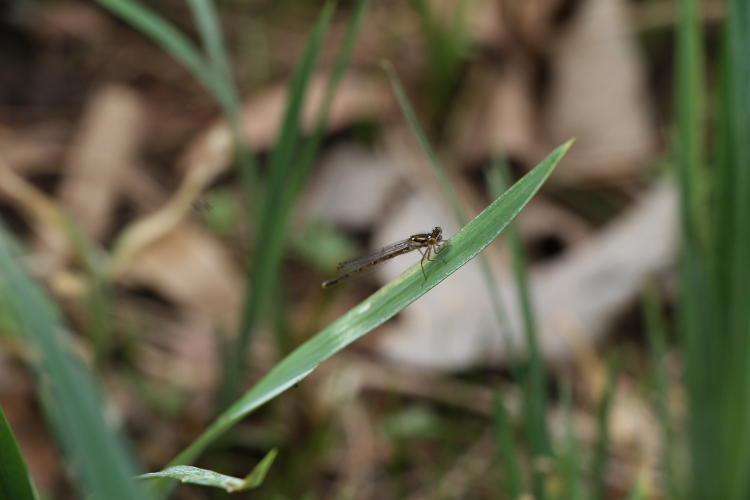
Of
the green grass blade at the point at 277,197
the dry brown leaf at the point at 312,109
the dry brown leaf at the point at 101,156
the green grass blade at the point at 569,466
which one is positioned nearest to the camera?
the green grass blade at the point at 277,197

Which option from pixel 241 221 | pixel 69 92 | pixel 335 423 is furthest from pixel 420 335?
pixel 69 92

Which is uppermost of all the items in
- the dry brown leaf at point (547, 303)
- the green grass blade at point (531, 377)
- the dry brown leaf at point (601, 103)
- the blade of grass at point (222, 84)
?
the dry brown leaf at point (601, 103)

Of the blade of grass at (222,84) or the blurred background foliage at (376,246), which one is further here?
the blade of grass at (222,84)

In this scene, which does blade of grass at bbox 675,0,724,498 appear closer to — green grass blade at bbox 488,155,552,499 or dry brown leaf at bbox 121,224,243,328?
green grass blade at bbox 488,155,552,499

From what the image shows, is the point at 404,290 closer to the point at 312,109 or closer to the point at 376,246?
the point at 376,246

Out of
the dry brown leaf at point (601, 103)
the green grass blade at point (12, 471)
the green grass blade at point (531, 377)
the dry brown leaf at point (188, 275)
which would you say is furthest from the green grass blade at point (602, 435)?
the dry brown leaf at point (601, 103)

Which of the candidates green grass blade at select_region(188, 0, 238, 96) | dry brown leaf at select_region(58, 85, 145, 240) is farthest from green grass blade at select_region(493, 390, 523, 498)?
dry brown leaf at select_region(58, 85, 145, 240)

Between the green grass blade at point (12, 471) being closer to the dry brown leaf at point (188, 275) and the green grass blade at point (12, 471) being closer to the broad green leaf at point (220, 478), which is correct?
the broad green leaf at point (220, 478)
